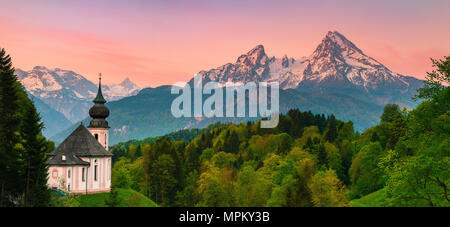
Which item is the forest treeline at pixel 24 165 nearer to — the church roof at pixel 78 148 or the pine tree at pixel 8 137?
the pine tree at pixel 8 137

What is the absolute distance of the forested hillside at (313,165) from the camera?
1682 inches

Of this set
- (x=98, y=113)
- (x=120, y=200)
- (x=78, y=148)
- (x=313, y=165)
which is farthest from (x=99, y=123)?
(x=313, y=165)

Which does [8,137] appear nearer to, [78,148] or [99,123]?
[78,148]

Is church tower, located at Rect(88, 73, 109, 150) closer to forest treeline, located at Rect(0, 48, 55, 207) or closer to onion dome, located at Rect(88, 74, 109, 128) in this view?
onion dome, located at Rect(88, 74, 109, 128)

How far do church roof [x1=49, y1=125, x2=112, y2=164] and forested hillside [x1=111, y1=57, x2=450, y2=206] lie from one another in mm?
20625

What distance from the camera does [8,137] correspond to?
6253 cm

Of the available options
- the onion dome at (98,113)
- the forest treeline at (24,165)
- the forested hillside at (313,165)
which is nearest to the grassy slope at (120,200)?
the forested hillside at (313,165)

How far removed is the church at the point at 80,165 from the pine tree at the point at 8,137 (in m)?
24.7

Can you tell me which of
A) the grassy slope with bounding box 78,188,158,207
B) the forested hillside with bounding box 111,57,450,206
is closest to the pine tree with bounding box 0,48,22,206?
the grassy slope with bounding box 78,188,158,207

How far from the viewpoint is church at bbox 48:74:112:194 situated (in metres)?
92.4

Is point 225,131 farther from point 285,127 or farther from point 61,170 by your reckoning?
point 61,170

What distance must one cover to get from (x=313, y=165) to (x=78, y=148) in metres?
45.3
